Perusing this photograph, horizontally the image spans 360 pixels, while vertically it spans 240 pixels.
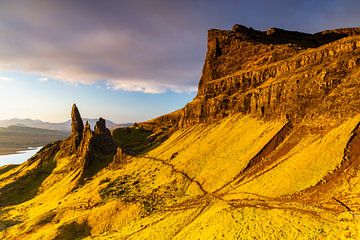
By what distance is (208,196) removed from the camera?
6975 cm

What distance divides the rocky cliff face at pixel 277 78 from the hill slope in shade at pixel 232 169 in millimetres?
343

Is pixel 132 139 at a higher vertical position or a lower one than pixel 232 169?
higher

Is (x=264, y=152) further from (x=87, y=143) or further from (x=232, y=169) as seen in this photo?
(x=87, y=143)

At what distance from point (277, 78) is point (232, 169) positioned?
36857 millimetres

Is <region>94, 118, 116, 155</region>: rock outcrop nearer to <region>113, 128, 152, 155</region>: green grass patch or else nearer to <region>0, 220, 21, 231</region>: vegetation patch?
<region>113, 128, 152, 155</region>: green grass patch

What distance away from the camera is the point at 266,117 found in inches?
3561

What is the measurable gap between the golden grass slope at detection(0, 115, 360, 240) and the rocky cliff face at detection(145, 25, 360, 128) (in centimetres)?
529

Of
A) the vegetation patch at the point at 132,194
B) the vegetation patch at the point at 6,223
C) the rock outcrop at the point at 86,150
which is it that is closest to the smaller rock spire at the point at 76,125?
the rock outcrop at the point at 86,150

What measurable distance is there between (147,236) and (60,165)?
3476 inches

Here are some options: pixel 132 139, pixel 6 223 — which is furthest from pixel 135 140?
pixel 6 223

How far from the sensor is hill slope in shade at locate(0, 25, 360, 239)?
5406 centimetres

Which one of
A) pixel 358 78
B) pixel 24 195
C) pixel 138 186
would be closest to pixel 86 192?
pixel 138 186

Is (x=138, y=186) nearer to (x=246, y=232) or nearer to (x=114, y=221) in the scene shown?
(x=114, y=221)

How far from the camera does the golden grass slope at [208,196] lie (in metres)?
51.2
